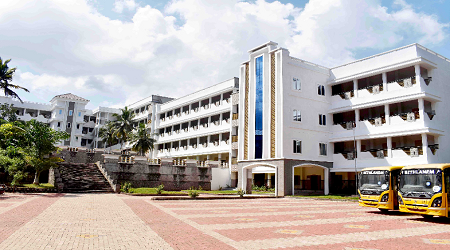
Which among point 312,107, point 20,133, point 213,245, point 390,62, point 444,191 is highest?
point 390,62

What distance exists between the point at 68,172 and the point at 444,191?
30759mm

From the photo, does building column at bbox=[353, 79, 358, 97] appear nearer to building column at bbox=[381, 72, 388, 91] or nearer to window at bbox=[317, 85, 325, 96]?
building column at bbox=[381, 72, 388, 91]

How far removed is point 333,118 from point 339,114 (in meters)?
0.78

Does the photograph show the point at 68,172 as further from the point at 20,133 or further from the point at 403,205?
the point at 403,205

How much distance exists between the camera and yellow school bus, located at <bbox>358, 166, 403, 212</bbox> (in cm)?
1812

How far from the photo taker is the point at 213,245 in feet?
29.3

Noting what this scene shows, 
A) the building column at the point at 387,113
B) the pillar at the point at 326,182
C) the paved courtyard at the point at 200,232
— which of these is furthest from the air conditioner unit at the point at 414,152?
the paved courtyard at the point at 200,232

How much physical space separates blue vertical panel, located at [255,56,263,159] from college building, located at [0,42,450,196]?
11 centimetres

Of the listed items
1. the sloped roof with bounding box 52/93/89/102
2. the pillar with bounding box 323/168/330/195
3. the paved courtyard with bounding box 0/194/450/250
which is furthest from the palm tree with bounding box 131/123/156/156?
the paved courtyard with bounding box 0/194/450/250

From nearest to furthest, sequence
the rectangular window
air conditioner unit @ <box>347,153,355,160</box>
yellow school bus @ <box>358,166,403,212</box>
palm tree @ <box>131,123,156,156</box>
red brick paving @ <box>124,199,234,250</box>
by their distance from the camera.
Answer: red brick paving @ <box>124,199,234,250</box>, yellow school bus @ <box>358,166,403,212</box>, air conditioner unit @ <box>347,153,355,160</box>, the rectangular window, palm tree @ <box>131,123,156,156</box>

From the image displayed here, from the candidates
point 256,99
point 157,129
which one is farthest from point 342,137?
point 157,129

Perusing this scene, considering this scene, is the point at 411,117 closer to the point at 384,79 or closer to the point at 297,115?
the point at 384,79

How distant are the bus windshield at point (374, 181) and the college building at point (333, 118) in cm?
1120

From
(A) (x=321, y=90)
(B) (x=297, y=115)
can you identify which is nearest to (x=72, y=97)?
(B) (x=297, y=115)
